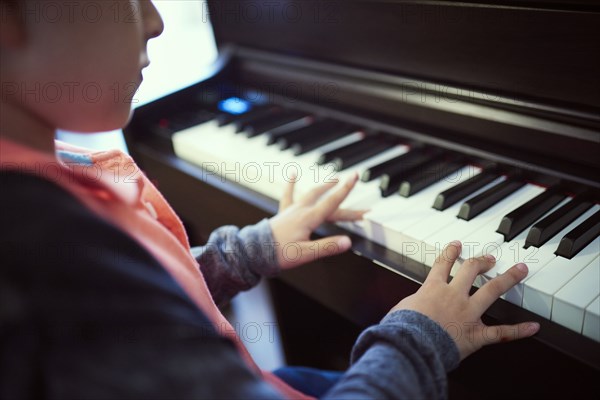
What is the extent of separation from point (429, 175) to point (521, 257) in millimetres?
309

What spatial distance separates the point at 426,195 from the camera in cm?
103

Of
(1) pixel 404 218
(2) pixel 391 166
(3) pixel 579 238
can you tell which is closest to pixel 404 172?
(2) pixel 391 166

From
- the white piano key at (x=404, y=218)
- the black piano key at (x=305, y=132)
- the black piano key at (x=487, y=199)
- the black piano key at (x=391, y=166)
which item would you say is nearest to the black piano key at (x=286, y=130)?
the black piano key at (x=305, y=132)

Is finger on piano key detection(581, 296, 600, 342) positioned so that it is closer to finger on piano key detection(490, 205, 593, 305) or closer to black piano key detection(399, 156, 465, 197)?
finger on piano key detection(490, 205, 593, 305)

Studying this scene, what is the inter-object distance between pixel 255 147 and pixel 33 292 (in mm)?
872

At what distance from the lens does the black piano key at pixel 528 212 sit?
87 centimetres

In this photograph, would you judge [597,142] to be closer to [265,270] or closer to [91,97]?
[265,270]

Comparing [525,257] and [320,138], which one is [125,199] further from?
[320,138]

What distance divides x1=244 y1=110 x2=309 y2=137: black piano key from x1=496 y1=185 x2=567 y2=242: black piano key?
65 cm

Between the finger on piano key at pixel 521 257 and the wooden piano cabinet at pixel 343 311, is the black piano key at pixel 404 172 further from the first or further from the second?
the finger on piano key at pixel 521 257

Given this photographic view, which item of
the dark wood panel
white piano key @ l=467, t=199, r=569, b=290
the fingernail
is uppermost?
the dark wood panel

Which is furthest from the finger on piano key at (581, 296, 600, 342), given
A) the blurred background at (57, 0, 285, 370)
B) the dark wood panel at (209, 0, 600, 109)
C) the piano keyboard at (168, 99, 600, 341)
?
the blurred background at (57, 0, 285, 370)

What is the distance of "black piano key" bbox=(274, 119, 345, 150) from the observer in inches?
51.3

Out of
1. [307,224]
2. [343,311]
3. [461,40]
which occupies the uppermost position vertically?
[461,40]
